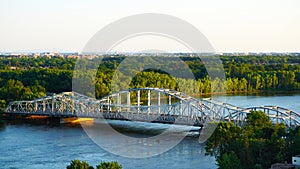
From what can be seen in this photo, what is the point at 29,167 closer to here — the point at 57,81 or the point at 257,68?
the point at 57,81

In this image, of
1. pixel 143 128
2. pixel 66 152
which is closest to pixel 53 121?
pixel 143 128

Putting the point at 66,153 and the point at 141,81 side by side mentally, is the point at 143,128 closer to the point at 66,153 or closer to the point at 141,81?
the point at 66,153

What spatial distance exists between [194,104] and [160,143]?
3.86 metres

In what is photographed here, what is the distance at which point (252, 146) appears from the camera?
14.4 metres

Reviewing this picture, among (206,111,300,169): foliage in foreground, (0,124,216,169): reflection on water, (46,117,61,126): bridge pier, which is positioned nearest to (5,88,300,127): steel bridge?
(46,117,61,126): bridge pier

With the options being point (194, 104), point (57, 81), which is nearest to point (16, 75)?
point (57, 81)

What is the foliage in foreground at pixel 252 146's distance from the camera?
547 inches

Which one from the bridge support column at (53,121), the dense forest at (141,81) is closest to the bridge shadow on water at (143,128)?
the bridge support column at (53,121)

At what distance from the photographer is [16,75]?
37844 millimetres

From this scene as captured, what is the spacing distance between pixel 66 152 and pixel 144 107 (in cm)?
617

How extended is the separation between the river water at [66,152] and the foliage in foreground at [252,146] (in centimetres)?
79

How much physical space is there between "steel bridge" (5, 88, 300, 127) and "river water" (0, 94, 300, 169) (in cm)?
197

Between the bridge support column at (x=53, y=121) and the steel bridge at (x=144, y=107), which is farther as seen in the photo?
the bridge support column at (x=53, y=121)

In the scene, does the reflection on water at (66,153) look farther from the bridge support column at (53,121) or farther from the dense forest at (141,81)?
the dense forest at (141,81)
